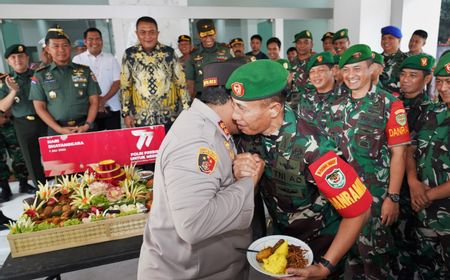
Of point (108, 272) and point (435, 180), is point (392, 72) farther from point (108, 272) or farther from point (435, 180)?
point (108, 272)

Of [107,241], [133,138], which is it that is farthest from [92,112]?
[107,241]

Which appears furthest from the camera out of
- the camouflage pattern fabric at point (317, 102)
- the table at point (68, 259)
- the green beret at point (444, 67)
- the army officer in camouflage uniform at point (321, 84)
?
the army officer in camouflage uniform at point (321, 84)

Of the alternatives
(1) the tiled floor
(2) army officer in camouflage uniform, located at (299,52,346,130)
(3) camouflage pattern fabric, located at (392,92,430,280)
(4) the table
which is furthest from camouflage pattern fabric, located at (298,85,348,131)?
(4) the table

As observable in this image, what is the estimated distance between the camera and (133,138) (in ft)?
6.65

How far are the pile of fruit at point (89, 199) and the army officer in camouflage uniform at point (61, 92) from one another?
4.30ft

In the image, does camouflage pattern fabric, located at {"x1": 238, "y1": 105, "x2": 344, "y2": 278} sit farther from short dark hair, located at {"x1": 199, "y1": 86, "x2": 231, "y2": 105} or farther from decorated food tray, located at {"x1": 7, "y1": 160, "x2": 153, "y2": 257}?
decorated food tray, located at {"x1": 7, "y1": 160, "x2": 153, "y2": 257}

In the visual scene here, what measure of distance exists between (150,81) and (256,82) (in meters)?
2.51

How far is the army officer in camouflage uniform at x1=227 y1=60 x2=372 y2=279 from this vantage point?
3.48ft

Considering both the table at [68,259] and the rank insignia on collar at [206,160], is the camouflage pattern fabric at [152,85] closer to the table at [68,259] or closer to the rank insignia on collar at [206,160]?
the table at [68,259]

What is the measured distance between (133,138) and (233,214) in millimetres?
1245

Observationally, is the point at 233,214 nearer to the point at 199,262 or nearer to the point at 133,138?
the point at 199,262

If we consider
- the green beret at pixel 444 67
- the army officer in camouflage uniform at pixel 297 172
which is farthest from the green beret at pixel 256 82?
the green beret at pixel 444 67

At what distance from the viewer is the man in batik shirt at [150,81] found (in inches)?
132

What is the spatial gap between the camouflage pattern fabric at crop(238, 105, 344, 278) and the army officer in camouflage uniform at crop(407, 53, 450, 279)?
0.83 meters
